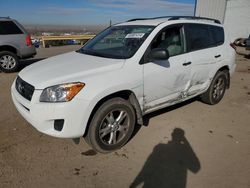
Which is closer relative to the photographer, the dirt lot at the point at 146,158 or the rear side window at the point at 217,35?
the dirt lot at the point at 146,158

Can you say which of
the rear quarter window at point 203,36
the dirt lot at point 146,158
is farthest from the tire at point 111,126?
the rear quarter window at point 203,36

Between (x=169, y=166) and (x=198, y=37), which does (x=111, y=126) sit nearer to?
(x=169, y=166)

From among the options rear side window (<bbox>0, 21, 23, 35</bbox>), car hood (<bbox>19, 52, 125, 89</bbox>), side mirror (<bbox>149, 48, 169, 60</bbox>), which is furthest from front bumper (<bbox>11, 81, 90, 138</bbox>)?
rear side window (<bbox>0, 21, 23, 35</bbox>)

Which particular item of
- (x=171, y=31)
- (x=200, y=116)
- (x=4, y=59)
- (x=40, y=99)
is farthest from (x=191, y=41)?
(x=4, y=59)

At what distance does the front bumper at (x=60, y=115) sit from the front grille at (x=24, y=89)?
12cm

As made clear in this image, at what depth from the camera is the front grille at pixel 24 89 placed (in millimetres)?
2909

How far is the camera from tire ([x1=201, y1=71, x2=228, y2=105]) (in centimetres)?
479

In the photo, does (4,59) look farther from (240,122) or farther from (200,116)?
(240,122)

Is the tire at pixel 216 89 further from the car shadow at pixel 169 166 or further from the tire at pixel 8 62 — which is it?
the tire at pixel 8 62

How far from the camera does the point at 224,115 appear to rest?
457 centimetres

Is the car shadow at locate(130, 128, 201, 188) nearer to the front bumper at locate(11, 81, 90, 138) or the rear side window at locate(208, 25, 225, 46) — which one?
the front bumper at locate(11, 81, 90, 138)

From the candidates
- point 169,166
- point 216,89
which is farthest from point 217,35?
point 169,166

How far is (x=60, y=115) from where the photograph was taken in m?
2.68

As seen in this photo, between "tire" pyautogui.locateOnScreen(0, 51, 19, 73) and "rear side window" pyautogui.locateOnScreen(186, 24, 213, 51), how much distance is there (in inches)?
259
